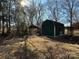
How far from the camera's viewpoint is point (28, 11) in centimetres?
5466

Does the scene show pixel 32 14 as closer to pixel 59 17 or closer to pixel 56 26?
pixel 59 17

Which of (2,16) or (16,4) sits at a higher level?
(16,4)

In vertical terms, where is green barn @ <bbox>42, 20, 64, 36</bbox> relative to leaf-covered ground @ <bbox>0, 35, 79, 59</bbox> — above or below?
above

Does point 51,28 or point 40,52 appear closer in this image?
point 40,52

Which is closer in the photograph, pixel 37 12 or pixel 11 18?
pixel 11 18

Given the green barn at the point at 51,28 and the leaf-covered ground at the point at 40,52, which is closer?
the leaf-covered ground at the point at 40,52

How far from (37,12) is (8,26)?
20.6 meters

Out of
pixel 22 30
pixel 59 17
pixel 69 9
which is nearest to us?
pixel 22 30

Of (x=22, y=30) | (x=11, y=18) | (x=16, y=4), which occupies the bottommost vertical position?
(x=22, y=30)

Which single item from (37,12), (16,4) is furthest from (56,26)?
(37,12)

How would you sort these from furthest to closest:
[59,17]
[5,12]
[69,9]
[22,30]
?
[59,17]
[69,9]
[5,12]
[22,30]

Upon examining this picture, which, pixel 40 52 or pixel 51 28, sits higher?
pixel 51 28

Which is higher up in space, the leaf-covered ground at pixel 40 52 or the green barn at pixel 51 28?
the green barn at pixel 51 28

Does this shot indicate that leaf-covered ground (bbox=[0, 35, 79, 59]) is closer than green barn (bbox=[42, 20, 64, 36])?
Yes
